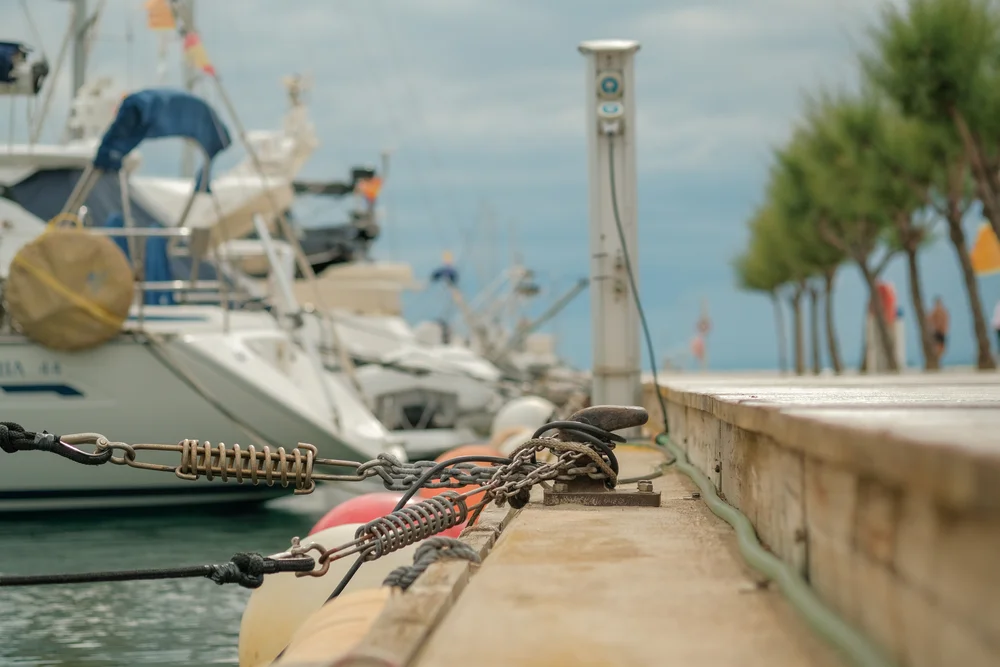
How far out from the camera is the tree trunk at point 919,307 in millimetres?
30444

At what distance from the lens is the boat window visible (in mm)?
17328

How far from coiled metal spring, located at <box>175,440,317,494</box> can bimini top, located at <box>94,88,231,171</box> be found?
34.9 ft

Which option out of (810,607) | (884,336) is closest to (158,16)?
(884,336)

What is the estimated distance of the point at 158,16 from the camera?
70.2 feet

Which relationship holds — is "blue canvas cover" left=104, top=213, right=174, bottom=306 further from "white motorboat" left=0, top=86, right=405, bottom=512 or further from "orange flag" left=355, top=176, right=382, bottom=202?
"orange flag" left=355, top=176, right=382, bottom=202

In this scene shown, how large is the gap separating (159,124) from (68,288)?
284 cm

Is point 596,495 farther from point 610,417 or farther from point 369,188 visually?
point 369,188

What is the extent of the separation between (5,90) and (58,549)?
21.9 feet

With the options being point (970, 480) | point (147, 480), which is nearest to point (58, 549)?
point (147, 480)

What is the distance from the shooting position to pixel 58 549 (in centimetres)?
1193

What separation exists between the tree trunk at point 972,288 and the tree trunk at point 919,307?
3124 millimetres

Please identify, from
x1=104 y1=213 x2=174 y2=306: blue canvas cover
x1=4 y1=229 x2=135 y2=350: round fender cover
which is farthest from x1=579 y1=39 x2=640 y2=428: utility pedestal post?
x1=104 y1=213 x2=174 y2=306: blue canvas cover

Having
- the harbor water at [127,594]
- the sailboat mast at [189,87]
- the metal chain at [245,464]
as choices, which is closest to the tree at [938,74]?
the sailboat mast at [189,87]

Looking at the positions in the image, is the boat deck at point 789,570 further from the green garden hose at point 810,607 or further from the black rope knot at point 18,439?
the black rope knot at point 18,439
